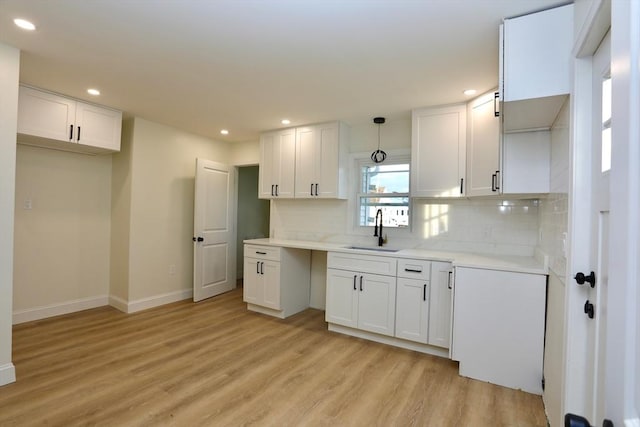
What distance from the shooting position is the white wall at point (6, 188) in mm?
2291

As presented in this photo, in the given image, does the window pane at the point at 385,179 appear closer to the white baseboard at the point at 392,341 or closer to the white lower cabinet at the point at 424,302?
the white lower cabinet at the point at 424,302

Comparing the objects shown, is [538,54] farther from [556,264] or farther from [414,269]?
[414,269]

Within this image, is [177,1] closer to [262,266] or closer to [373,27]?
[373,27]

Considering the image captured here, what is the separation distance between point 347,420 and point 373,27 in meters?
2.49

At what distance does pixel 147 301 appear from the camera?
162 inches

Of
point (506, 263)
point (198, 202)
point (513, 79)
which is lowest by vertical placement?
point (506, 263)

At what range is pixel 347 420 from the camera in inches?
77.8

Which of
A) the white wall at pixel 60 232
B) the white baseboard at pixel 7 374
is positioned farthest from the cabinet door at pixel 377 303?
the white wall at pixel 60 232

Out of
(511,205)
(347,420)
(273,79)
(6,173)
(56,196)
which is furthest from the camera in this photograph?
(56,196)

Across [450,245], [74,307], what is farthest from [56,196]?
[450,245]

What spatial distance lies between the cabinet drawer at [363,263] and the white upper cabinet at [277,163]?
1.18 meters

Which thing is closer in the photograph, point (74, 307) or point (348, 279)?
point (348, 279)

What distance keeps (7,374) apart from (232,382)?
1636mm

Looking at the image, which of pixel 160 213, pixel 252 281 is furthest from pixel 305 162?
pixel 160 213
